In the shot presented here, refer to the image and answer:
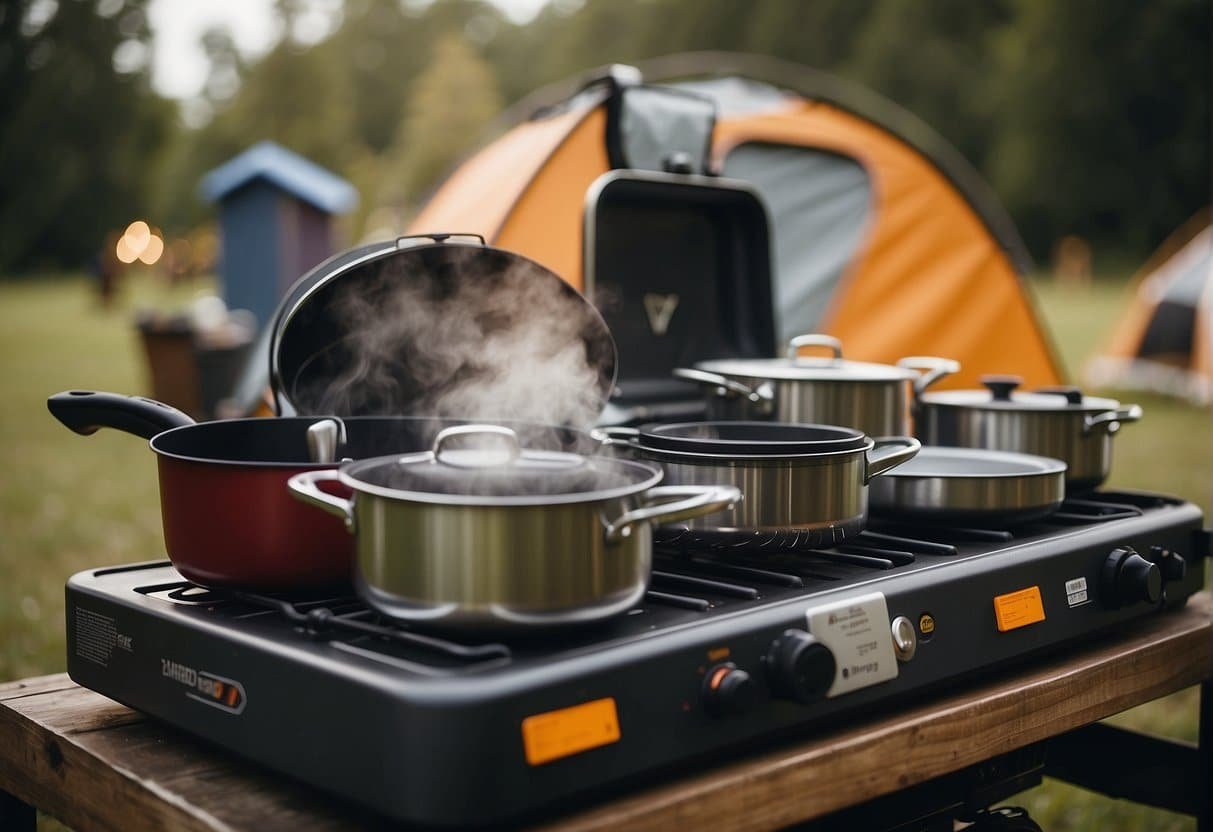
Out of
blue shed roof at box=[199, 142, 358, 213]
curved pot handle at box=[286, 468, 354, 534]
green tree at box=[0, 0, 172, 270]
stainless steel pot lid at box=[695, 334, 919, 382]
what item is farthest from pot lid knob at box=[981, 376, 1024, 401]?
green tree at box=[0, 0, 172, 270]

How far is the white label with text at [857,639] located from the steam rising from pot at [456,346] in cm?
47

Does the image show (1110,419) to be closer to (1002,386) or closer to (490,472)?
(1002,386)

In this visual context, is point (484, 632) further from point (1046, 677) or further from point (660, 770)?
point (1046, 677)

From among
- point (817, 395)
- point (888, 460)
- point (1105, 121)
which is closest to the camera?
point (888, 460)

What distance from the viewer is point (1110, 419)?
5.14 feet

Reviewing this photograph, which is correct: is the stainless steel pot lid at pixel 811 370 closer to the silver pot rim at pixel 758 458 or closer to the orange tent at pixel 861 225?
the silver pot rim at pixel 758 458

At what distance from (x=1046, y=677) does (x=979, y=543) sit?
16 cm

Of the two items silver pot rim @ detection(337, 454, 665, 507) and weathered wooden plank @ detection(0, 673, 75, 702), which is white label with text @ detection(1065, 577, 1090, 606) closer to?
silver pot rim @ detection(337, 454, 665, 507)

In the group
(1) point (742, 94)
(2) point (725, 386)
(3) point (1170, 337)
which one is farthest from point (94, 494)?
(3) point (1170, 337)

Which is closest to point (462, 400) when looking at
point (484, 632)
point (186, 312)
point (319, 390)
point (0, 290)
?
point (319, 390)

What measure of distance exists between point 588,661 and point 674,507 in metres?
0.13

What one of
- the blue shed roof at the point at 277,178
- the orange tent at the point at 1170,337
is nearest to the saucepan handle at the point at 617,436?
the orange tent at the point at 1170,337

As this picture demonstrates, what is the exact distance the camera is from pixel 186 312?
8.10 meters

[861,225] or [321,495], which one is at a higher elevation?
[861,225]
